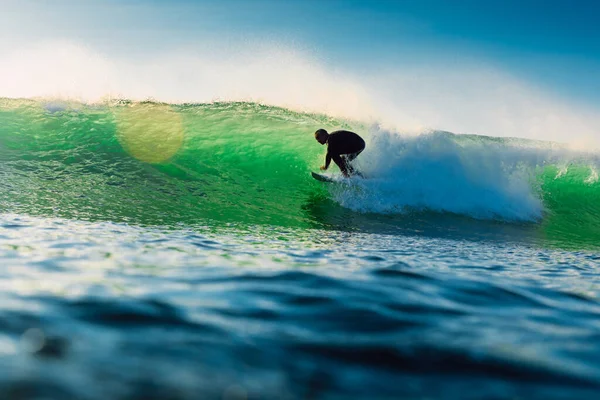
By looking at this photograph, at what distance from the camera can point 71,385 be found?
142 centimetres

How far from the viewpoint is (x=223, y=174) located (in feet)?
Answer: 38.7

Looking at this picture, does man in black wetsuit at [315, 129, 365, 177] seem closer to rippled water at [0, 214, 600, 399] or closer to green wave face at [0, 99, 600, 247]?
green wave face at [0, 99, 600, 247]

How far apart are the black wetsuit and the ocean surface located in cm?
52

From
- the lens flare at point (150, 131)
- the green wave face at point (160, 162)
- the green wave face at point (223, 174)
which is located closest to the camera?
the green wave face at point (160, 162)

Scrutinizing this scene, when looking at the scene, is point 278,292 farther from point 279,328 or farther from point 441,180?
point 441,180

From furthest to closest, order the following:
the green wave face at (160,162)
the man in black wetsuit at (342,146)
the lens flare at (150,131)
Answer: the lens flare at (150,131) < the man in black wetsuit at (342,146) < the green wave face at (160,162)

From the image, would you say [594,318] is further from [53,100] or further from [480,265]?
[53,100]

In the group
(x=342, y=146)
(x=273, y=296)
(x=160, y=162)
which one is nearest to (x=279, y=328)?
(x=273, y=296)

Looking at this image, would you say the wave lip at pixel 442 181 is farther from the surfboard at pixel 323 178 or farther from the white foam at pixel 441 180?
the surfboard at pixel 323 178

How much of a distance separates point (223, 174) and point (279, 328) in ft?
32.5

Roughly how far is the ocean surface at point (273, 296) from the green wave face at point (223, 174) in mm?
104

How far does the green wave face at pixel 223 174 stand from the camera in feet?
28.2

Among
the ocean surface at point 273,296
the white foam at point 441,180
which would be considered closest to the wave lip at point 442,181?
the white foam at point 441,180

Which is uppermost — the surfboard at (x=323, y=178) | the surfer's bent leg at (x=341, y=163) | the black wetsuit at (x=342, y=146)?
the black wetsuit at (x=342, y=146)
